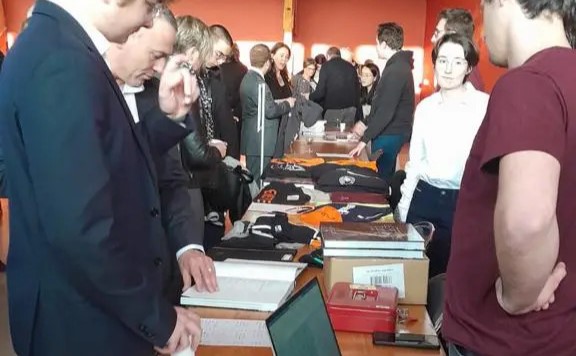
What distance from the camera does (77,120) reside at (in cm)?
102

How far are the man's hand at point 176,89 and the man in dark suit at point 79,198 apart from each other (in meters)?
0.23

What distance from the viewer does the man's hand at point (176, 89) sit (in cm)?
140

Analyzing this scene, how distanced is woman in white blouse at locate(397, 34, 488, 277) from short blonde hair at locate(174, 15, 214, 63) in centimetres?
91

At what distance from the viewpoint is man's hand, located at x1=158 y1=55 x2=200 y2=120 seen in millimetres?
1397

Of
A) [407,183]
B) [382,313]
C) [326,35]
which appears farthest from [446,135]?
[326,35]

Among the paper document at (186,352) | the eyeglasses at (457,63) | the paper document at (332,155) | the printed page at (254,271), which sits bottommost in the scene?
the paper document at (332,155)

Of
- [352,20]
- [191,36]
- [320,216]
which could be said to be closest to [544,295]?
[320,216]

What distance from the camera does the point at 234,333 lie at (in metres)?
1.62

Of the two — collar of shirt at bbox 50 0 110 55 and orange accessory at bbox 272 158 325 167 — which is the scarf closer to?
orange accessory at bbox 272 158 325 167

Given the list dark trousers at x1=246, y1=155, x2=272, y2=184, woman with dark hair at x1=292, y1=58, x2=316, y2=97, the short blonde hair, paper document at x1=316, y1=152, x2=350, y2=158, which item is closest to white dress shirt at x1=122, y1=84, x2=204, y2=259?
the short blonde hair

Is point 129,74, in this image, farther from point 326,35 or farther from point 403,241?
point 326,35

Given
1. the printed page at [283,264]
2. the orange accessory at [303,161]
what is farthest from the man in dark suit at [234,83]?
the printed page at [283,264]

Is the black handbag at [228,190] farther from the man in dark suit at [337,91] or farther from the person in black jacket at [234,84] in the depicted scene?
the man in dark suit at [337,91]

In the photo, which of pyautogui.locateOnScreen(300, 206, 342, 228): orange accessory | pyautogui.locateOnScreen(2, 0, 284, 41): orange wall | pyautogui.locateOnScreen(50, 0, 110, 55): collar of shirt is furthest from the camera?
pyautogui.locateOnScreen(2, 0, 284, 41): orange wall
